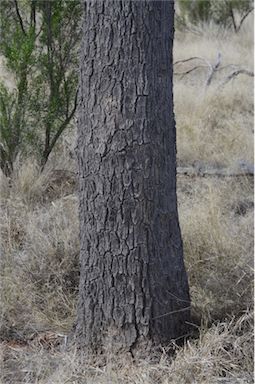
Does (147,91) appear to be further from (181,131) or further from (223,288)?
(181,131)

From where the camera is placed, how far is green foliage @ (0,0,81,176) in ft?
18.8

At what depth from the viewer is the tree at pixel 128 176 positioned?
10.2 ft

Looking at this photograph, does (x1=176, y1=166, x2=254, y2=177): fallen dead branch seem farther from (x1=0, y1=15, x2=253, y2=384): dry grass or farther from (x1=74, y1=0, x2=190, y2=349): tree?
(x1=74, y1=0, x2=190, y2=349): tree

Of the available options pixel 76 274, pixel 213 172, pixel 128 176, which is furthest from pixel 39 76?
pixel 128 176

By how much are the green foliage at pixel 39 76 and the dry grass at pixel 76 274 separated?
0.21 m

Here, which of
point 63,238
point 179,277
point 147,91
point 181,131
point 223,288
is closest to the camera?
point 147,91

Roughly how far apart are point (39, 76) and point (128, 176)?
2842mm

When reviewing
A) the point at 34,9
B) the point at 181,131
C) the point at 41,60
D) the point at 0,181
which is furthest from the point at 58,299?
the point at 181,131

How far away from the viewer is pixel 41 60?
578cm

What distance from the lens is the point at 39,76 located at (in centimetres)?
580

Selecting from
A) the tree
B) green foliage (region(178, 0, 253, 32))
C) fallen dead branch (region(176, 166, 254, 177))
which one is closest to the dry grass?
fallen dead branch (region(176, 166, 254, 177))

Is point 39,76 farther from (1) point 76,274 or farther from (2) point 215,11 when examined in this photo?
(2) point 215,11

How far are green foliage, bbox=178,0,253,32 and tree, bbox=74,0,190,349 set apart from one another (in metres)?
13.1

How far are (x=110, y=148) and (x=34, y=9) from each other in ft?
10.0
